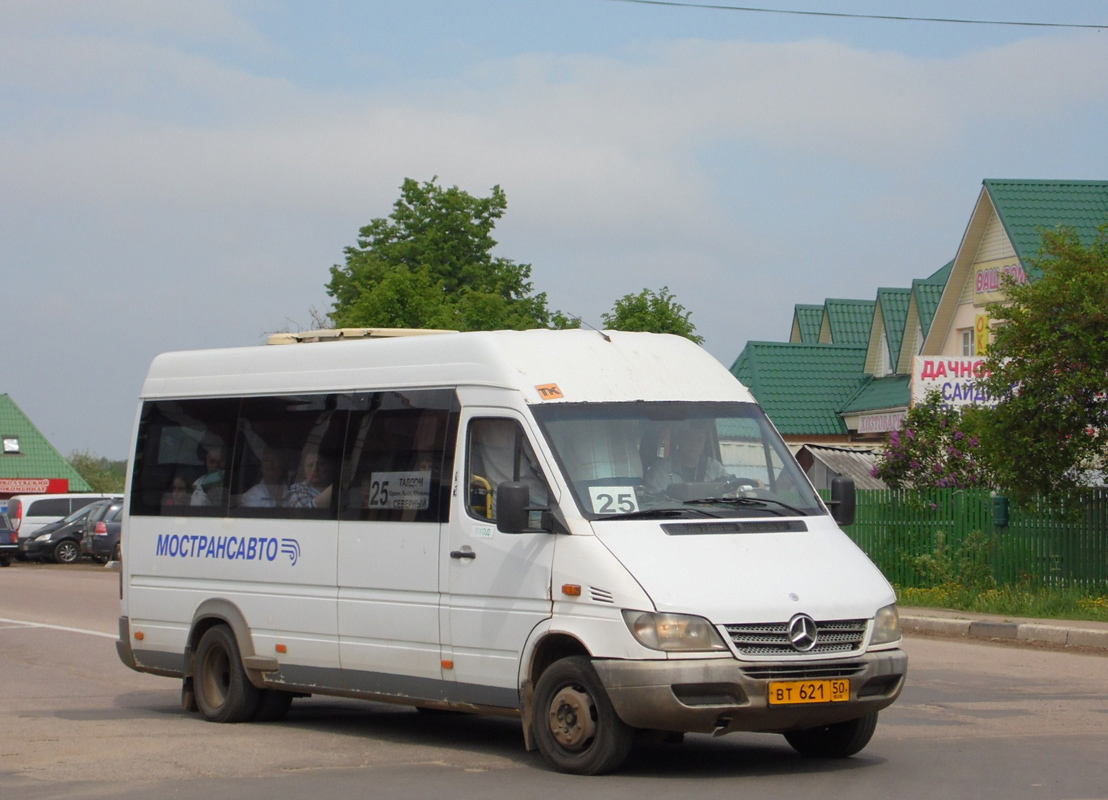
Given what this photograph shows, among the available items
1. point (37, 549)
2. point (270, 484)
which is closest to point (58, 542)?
point (37, 549)

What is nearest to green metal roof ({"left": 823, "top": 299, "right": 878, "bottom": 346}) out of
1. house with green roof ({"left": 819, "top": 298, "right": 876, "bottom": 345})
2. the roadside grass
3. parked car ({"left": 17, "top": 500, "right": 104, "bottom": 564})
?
house with green roof ({"left": 819, "top": 298, "right": 876, "bottom": 345})

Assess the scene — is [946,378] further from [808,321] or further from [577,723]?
[808,321]

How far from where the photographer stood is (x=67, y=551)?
43844 millimetres

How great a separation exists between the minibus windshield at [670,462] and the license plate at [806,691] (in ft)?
3.57

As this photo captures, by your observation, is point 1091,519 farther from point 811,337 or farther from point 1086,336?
point 811,337

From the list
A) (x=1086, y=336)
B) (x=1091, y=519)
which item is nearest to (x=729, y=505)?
(x=1086, y=336)

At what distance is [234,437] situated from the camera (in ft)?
36.3

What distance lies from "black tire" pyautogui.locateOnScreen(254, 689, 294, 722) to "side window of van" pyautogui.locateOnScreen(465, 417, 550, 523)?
2.63 m

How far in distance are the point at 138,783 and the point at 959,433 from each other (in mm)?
18002

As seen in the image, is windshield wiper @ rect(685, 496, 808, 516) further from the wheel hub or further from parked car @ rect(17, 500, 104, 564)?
parked car @ rect(17, 500, 104, 564)

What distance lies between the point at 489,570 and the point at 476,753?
121cm

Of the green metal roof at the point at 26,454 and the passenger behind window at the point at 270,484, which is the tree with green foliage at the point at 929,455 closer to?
the passenger behind window at the point at 270,484

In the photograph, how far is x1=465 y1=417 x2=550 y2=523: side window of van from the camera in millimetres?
8828

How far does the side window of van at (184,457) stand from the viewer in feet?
36.6
